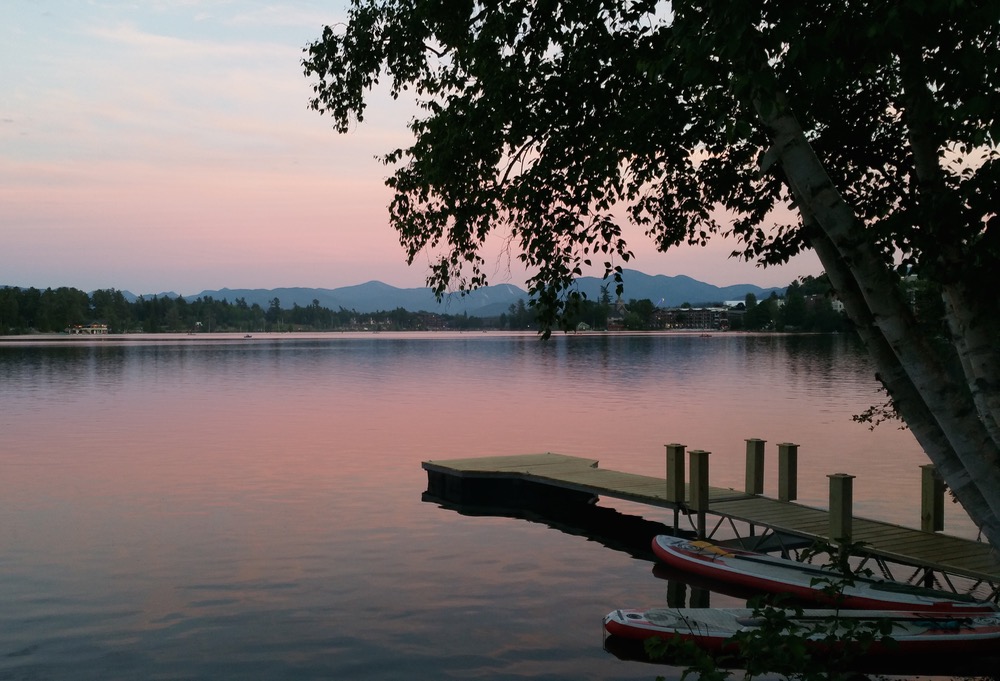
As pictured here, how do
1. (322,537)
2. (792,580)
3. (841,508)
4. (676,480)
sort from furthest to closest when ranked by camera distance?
(322,537) → (676,480) → (841,508) → (792,580)

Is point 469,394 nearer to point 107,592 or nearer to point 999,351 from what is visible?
point 107,592

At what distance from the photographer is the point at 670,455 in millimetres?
22719

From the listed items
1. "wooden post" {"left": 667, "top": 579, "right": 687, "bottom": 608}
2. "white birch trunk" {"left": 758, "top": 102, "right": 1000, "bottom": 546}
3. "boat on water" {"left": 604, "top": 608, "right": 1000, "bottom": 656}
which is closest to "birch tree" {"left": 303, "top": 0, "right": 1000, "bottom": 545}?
"white birch trunk" {"left": 758, "top": 102, "right": 1000, "bottom": 546}

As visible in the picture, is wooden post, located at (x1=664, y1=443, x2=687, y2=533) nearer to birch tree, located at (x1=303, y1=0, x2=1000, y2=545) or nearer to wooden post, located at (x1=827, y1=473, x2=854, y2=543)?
wooden post, located at (x1=827, y1=473, x2=854, y2=543)

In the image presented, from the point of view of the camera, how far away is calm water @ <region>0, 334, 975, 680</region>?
51.3ft

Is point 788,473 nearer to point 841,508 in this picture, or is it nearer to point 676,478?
point 676,478

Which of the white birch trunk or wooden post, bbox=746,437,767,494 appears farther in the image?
wooden post, bbox=746,437,767,494

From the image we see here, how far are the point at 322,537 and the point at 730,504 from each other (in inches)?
421

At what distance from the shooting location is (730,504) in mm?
21328

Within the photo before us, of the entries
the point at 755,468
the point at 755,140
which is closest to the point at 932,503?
the point at 755,468

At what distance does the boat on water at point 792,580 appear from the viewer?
1519cm

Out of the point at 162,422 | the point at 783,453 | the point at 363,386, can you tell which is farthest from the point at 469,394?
the point at 783,453

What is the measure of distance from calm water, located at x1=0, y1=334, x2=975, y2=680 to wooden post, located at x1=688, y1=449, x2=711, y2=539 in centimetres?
176

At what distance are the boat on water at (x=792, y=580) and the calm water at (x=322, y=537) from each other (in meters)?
1.09
